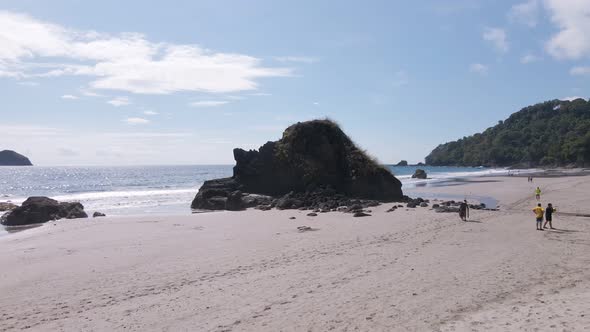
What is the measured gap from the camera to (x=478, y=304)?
8.48 meters

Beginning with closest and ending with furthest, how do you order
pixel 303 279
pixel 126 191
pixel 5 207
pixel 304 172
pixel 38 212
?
1. pixel 303 279
2. pixel 38 212
3. pixel 304 172
4. pixel 5 207
5. pixel 126 191

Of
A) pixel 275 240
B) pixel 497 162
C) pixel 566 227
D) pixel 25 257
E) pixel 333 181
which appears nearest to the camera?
pixel 25 257

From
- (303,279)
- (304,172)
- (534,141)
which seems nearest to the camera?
(303,279)

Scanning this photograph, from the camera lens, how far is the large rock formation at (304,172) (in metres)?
31.7

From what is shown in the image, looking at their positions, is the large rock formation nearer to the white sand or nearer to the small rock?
the small rock

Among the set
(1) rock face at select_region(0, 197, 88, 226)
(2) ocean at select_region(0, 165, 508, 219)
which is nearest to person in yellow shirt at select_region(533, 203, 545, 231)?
(2) ocean at select_region(0, 165, 508, 219)

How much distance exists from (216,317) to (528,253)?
991 centimetres

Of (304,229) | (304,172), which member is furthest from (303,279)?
→ (304,172)

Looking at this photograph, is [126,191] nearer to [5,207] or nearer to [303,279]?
[5,207]

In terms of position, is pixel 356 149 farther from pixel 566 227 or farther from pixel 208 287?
pixel 208 287

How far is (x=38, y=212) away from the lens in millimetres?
25344

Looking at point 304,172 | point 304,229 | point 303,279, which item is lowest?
point 303,279

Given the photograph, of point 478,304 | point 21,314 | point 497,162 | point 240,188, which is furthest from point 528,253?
point 497,162

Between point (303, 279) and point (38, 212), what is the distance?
2101cm
